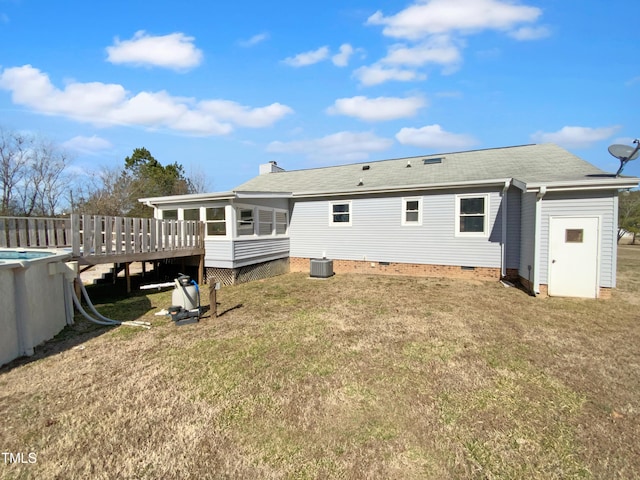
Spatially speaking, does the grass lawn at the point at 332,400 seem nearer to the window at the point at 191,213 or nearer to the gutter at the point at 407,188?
the gutter at the point at 407,188

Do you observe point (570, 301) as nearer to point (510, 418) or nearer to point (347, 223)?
point (510, 418)

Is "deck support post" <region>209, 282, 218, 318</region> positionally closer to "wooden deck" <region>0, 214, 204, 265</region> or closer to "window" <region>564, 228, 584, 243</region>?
"wooden deck" <region>0, 214, 204, 265</region>

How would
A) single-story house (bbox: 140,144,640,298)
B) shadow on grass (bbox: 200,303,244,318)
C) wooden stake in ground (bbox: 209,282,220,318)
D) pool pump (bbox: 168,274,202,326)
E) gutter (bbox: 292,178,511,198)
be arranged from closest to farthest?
pool pump (bbox: 168,274,202,326) < wooden stake in ground (bbox: 209,282,220,318) < shadow on grass (bbox: 200,303,244,318) < single-story house (bbox: 140,144,640,298) < gutter (bbox: 292,178,511,198)

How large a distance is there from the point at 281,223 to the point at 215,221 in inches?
116

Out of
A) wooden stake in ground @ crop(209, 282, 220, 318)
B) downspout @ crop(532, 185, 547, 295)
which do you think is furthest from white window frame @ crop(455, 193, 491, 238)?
wooden stake in ground @ crop(209, 282, 220, 318)

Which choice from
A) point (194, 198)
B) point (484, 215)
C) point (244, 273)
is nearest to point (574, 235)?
point (484, 215)

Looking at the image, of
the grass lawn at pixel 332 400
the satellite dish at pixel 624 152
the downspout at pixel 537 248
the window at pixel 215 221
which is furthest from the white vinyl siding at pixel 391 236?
the grass lawn at pixel 332 400

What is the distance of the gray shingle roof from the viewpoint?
9.00 meters

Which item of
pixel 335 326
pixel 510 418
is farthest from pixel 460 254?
pixel 510 418

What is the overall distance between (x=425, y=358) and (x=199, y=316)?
13.4ft

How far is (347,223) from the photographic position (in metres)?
11.7

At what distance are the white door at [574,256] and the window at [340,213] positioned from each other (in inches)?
242

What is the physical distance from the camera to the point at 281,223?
12422 mm

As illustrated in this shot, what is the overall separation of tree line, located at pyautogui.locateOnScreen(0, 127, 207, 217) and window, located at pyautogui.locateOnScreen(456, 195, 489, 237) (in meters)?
20.6
